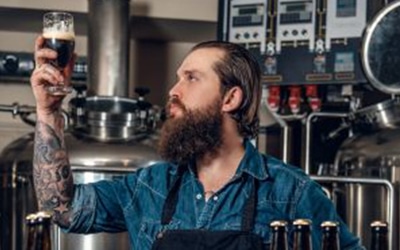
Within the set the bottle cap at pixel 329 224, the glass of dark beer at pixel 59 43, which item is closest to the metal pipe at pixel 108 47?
the glass of dark beer at pixel 59 43

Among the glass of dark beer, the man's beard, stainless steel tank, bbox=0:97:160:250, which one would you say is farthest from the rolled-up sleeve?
stainless steel tank, bbox=0:97:160:250

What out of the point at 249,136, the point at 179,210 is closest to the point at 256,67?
the point at 249,136

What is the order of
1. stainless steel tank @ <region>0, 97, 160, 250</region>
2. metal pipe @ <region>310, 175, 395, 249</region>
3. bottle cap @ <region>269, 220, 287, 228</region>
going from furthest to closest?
1. stainless steel tank @ <region>0, 97, 160, 250</region>
2. metal pipe @ <region>310, 175, 395, 249</region>
3. bottle cap @ <region>269, 220, 287, 228</region>

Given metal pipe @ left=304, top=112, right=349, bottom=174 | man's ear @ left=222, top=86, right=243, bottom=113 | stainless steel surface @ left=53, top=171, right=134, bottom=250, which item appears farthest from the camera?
metal pipe @ left=304, top=112, right=349, bottom=174

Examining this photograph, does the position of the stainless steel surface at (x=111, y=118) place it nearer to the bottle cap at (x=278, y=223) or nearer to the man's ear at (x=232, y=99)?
the man's ear at (x=232, y=99)

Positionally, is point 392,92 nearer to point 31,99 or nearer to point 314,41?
point 314,41

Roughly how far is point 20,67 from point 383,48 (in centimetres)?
151

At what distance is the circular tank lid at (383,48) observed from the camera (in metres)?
3.21

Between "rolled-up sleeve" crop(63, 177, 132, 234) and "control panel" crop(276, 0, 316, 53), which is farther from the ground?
"control panel" crop(276, 0, 316, 53)

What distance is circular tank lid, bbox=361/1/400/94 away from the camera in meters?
3.21

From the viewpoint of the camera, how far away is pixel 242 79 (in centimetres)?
179

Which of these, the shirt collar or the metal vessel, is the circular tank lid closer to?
the metal vessel

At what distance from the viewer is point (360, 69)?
3438 mm

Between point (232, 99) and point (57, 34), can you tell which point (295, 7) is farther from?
point (57, 34)
